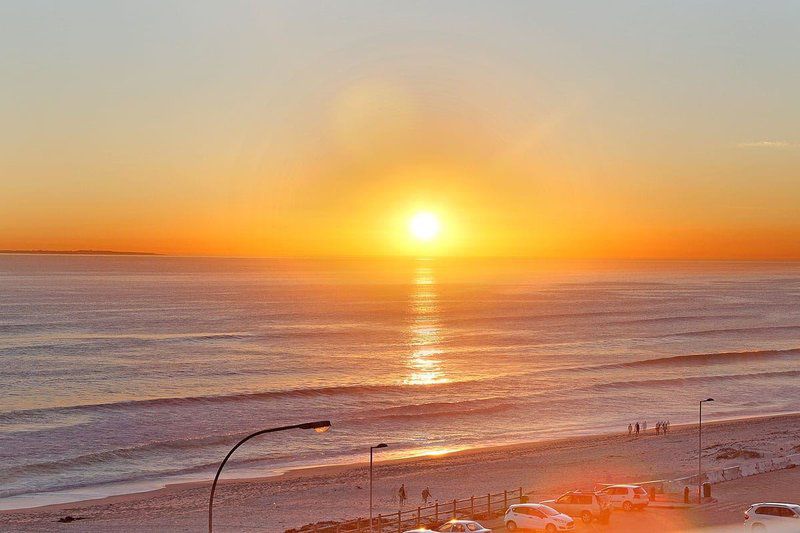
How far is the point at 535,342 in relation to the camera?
105750 mm

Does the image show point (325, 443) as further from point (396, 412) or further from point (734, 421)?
point (734, 421)

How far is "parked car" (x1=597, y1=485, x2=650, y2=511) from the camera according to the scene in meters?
30.7

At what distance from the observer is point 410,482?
40719 mm

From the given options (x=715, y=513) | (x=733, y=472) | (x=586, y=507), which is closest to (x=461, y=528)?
(x=586, y=507)

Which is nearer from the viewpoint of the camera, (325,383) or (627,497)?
(627,497)

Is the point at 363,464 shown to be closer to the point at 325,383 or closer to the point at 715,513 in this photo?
the point at 715,513

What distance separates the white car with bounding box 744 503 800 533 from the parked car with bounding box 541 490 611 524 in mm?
5004

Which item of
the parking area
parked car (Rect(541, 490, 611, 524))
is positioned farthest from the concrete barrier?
parked car (Rect(541, 490, 611, 524))

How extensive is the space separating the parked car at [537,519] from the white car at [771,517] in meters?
5.61

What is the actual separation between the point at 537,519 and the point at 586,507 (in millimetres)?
3024

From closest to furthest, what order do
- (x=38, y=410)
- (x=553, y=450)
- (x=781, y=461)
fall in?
(x=781, y=461) → (x=553, y=450) → (x=38, y=410)

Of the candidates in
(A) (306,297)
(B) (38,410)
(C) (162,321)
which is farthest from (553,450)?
(A) (306,297)

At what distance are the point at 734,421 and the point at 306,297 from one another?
474 feet

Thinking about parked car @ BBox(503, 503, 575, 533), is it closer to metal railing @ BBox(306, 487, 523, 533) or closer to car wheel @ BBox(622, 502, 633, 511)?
metal railing @ BBox(306, 487, 523, 533)
